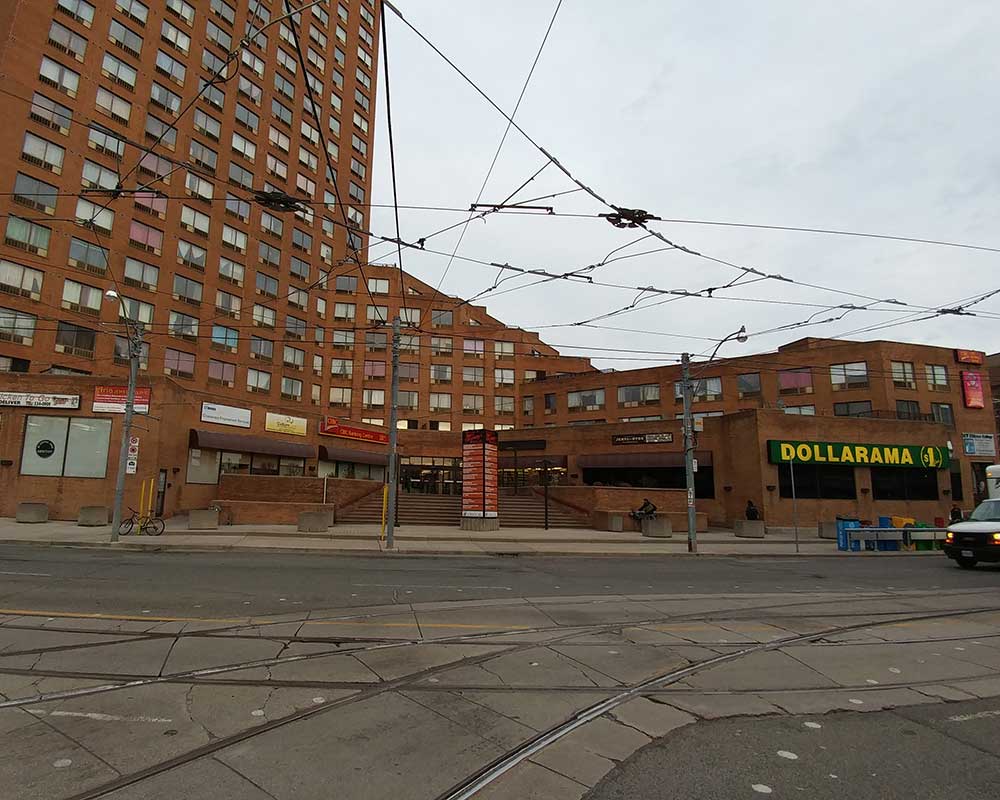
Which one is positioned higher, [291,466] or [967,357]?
[967,357]

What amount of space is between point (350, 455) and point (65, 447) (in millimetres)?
16712

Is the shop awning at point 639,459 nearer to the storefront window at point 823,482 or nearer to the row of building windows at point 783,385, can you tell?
the storefront window at point 823,482

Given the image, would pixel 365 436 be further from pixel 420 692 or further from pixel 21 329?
pixel 420 692

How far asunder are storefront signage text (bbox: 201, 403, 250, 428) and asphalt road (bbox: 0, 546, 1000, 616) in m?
14.3

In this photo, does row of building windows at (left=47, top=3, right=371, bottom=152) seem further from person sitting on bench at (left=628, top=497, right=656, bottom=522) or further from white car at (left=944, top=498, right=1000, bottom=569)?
white car at (left=944, top=498, right=1000, bottom=569)

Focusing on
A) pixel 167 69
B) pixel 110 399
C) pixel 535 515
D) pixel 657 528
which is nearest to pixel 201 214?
pixel 167 69

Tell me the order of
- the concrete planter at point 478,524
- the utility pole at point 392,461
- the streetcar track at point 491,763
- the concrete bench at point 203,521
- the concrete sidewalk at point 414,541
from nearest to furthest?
the streetcar track at point 491,763 → the concrete sidewalk at point 414,541 → the utility pole at point 392,461 → the concrete bench at point 203,521 → the concrete planter at point 478,524

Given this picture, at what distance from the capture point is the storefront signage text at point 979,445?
1671 inches

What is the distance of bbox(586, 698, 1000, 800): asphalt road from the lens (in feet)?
12.3

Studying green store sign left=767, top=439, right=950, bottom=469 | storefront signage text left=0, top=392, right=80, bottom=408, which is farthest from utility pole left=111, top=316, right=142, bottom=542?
green store sign left=767, top=439, right=950, bottom=469

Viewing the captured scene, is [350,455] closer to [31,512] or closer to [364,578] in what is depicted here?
[31,512]

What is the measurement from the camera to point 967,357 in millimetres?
47375

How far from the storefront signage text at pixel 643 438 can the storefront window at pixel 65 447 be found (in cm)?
2783

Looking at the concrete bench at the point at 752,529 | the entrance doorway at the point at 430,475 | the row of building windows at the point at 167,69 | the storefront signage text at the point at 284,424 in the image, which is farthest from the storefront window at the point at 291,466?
the concrete bench at the point at 752,529
